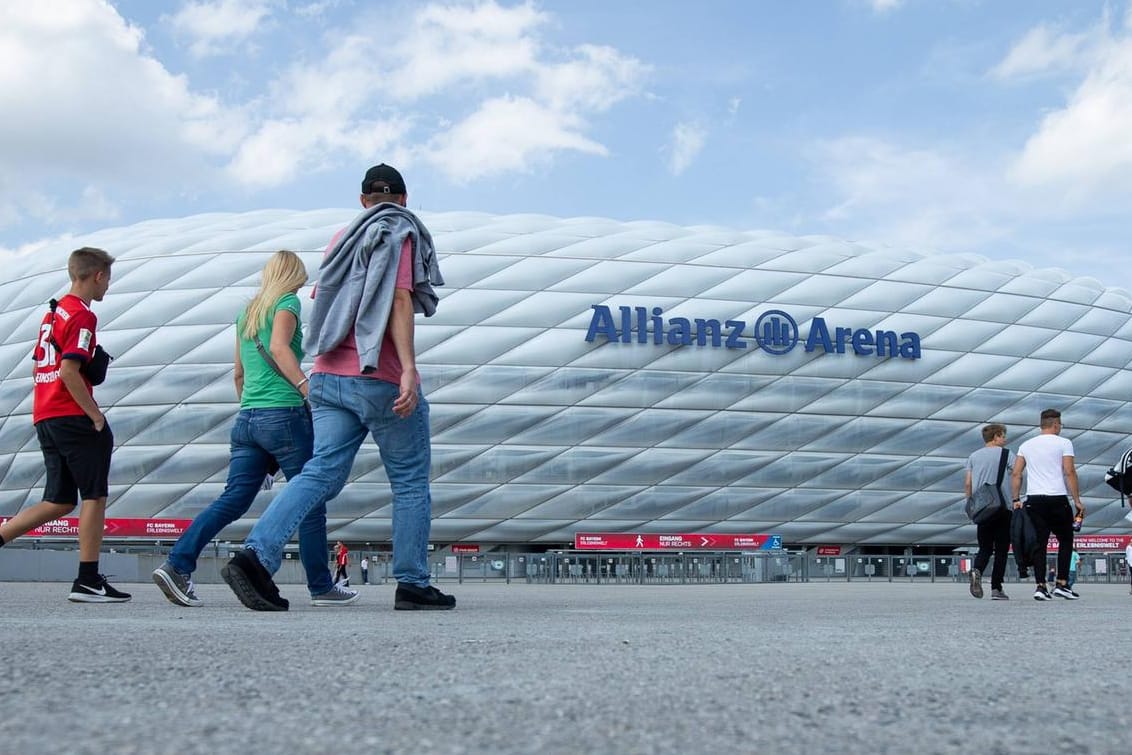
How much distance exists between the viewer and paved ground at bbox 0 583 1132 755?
1234 millimetres

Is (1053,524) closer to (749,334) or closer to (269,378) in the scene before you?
(269,378)

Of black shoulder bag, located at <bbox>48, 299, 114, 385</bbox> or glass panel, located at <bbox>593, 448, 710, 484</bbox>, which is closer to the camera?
black shoulder bag, located at <bbox>48, 299, 114, 385</bbox>

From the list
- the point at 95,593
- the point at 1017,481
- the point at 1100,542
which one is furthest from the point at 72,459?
the point at 1100,542

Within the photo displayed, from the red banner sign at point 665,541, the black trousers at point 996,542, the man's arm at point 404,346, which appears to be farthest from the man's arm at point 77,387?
the red banner sign at point 665,541

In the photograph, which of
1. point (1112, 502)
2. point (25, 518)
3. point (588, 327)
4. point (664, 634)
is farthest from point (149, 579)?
point (1112, 502)

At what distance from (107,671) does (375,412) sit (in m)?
2.20

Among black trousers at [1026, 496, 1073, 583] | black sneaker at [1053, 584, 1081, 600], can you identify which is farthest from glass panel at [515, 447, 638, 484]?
black trousers at [1026, 496, 1073, 583]

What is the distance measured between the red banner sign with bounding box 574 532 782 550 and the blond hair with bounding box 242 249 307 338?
23622 mm

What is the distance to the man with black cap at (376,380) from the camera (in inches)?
155

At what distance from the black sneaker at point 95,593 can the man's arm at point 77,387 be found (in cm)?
69

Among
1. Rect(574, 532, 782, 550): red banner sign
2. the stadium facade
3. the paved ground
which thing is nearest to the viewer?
the paved ground

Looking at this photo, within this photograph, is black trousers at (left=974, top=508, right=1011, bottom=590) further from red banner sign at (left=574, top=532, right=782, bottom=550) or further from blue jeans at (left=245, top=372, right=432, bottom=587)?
red banner sign at (left=574, top=532, right=782, bottom=550)

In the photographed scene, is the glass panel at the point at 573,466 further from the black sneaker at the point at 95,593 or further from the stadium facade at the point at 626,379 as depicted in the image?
the black sneaker at the point at 95,593

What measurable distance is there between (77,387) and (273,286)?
0.82 m
